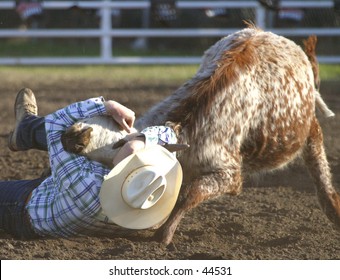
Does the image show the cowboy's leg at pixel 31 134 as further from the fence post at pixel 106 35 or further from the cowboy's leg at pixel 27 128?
the fence post at pixel 106 35

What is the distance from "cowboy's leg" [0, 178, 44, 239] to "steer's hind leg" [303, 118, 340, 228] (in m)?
1.82

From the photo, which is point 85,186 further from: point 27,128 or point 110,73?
point 110,73

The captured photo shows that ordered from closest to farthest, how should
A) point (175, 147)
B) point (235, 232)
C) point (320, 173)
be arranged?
1. point (175, 147)
2. point (235, 232)
3. point (320, 173)

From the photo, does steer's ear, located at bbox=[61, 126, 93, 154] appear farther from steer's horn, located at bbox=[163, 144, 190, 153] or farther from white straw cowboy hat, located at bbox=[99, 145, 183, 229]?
steer's horn, located at bbox=[163, 144, 190, 153]

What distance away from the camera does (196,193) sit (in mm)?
4617

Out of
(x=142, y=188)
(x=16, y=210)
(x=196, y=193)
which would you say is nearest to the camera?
(x=142, y=188)

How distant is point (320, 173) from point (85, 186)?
1807mm

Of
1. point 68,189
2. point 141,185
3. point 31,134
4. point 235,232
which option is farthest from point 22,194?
point 235,232

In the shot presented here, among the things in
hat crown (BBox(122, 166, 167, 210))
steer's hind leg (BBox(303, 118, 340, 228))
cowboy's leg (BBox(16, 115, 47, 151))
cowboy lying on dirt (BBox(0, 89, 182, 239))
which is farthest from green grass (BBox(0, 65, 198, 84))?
hat crown (BBox(122, 166, 167, 210))

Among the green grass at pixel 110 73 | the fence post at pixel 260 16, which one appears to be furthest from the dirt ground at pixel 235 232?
the fence post at pixel 260 16

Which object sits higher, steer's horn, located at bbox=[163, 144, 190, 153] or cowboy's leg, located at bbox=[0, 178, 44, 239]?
steer's horn, located at bbox=[163, 144, 190, 153]

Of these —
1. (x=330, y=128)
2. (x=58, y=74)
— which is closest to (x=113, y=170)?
(x=330, y=128)

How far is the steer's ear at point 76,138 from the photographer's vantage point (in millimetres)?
4316

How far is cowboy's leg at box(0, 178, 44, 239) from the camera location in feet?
15.6
